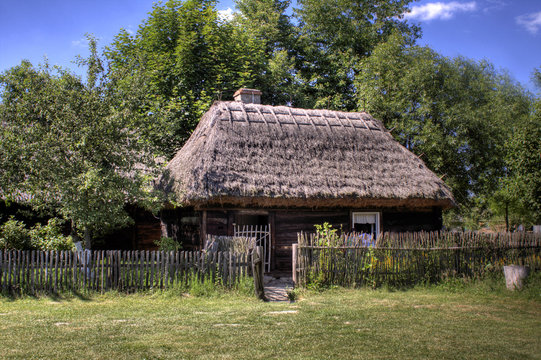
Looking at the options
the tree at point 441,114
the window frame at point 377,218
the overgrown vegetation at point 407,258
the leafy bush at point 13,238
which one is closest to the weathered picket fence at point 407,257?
the overgrown vegetation at point 407,258

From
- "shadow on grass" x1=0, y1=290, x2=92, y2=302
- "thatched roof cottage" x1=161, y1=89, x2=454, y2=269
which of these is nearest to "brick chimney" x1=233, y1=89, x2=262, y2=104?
"thatched roof cottage" x1=161, y1=89, x2=454, y2=269

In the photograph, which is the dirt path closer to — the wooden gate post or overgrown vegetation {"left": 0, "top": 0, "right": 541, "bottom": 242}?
the wooden gate post

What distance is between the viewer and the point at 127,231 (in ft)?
56.5

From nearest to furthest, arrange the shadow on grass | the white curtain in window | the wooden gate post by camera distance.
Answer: the shadow on grass, the wooden gate post, the white curtain in window

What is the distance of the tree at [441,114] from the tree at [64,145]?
1381 centimetres

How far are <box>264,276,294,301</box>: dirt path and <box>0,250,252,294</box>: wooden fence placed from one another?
0.89 meters

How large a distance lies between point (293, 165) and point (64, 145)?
21.6 ft

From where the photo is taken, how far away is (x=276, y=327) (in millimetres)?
7199

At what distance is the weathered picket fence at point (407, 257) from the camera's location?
34.6 ft

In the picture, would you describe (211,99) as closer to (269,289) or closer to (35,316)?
(269,289)

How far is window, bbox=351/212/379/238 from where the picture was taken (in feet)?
50.0

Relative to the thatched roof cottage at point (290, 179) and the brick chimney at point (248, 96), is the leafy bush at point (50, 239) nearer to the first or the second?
the thatched roof cottage at point (290, 179)

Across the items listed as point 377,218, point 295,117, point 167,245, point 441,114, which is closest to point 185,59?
point 295,117

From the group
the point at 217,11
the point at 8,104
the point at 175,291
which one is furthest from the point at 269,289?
the point at 217,11
